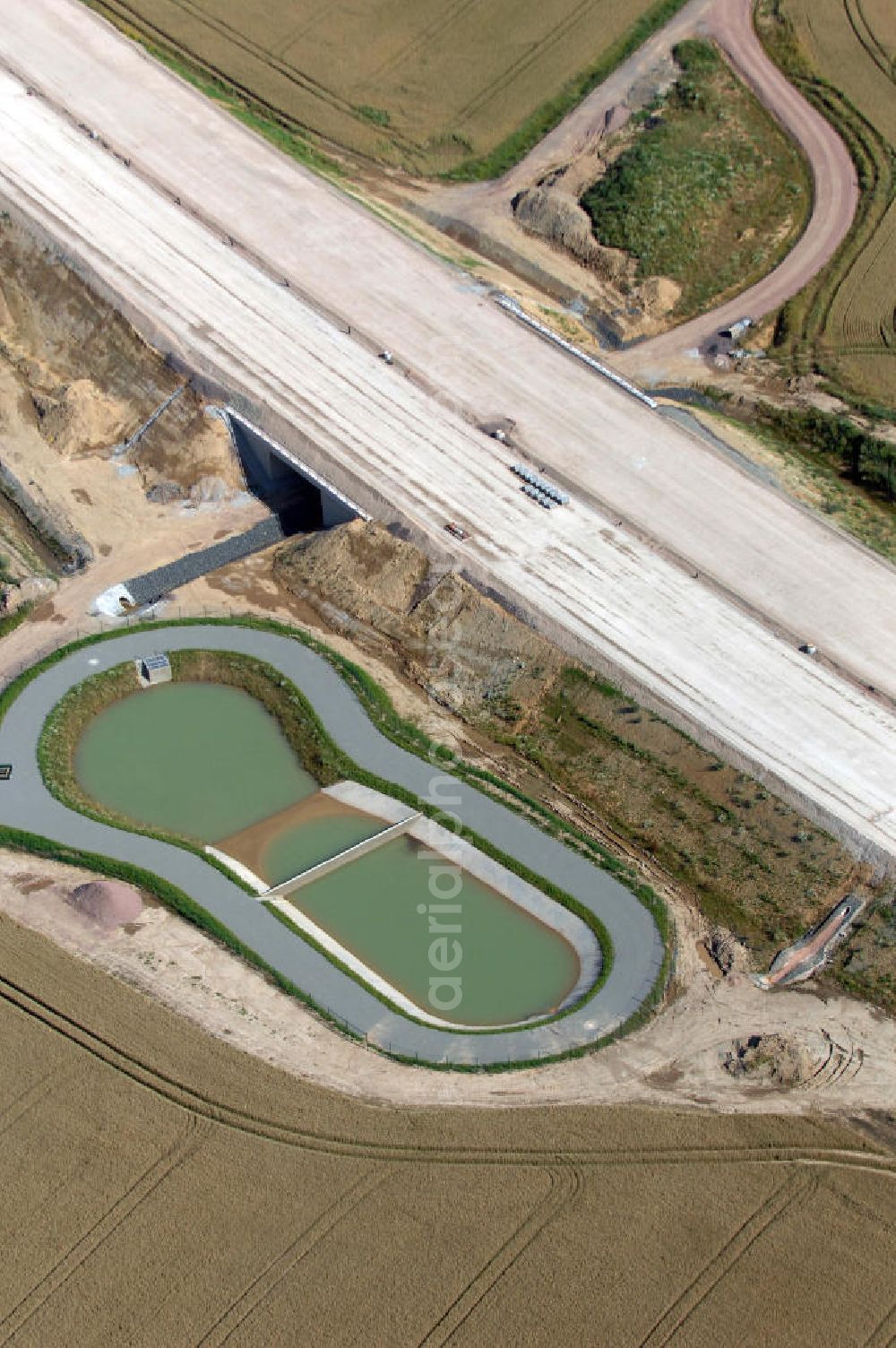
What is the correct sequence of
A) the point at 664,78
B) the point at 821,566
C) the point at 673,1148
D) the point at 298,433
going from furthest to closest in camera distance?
1. the point at 664,78
2. the point at 298,433
3. the point at 821,566
4. the point at 673,1148

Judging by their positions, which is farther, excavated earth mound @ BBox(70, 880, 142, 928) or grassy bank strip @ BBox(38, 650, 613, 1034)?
grassy bank strip @ BBox(38, 650, 613, 1034)

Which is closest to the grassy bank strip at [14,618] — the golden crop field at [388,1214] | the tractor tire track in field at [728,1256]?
the golden crop field at [388,1214]

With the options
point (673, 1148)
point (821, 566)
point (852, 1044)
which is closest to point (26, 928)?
point (673, 1148)

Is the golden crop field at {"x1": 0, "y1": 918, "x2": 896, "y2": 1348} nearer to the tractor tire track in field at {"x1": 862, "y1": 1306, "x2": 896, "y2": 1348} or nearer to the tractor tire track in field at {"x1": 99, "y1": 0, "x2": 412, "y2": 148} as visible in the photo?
the tractor tire track in field at {"x1": 862, "y1": 1306, "x2": 896, "y2": 1348}

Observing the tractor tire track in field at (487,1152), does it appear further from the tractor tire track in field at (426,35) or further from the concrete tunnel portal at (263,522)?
the tractor tire track in field at (426,35)

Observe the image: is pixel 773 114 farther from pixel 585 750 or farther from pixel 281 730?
pixel 281 730

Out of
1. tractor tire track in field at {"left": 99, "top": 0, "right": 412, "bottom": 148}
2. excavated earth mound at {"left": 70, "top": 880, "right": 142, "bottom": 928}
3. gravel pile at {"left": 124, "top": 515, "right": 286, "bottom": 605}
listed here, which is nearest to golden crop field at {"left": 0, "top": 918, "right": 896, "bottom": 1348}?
excavated earth mound at {"left": 70, "top": 880, "right": 142, "bottom": 928}

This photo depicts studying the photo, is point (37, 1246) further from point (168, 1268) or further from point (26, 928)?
point (26, 928)
